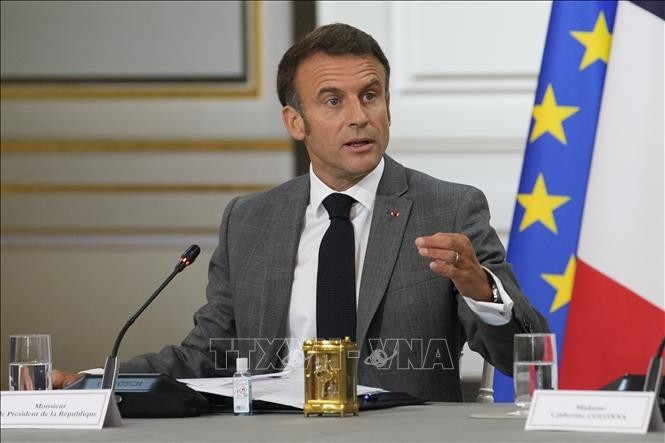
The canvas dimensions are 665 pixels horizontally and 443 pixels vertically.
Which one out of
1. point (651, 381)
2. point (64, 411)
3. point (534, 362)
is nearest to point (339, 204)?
point (534, 362)

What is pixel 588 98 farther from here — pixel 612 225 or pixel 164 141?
pixel 164 141

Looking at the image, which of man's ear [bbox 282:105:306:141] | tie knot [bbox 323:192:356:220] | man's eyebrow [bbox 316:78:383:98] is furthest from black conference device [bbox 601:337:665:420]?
man's ear [bbox 282:105:306:141]

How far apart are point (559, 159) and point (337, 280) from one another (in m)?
0.87

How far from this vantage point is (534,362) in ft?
6.02

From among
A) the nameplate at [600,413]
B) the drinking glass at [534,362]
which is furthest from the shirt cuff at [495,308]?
the nameplate at [600,413]

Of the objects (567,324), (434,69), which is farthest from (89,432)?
(434,69)

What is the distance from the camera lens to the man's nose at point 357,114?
2.64m

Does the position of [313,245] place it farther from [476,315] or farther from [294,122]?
[476,315]

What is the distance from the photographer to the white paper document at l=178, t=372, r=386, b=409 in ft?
6.56

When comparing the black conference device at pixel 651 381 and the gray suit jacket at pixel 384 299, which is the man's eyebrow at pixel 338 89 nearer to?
the gray suit jacket at pixel 384 299

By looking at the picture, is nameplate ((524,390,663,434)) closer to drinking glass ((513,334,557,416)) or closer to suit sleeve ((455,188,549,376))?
drinking glass ((513,334,557,416))

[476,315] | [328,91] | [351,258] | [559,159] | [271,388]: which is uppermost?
[328,91]

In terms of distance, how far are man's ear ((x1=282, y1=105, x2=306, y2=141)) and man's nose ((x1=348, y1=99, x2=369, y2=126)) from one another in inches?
7.3

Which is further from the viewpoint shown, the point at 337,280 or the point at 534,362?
the point at 337,280
